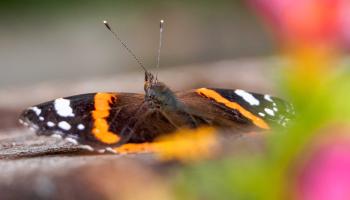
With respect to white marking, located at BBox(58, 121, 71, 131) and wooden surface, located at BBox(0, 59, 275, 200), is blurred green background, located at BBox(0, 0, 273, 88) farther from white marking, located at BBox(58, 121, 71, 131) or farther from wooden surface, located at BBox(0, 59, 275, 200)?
white marking, located at BBox(58, 121, 71, 131)

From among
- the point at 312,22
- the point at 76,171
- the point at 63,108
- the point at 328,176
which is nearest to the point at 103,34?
the point at 63,108

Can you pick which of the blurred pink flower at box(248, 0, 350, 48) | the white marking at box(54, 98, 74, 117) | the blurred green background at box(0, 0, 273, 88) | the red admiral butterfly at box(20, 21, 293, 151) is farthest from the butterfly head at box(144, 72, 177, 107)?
the blurred green background at box(0, 0, 273, 88)

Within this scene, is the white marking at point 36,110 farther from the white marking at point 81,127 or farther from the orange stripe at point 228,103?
the orange stripe at point 228,103

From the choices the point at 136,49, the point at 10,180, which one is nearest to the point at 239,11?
the point at 136,49

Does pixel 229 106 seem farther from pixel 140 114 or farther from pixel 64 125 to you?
pixel 64 125

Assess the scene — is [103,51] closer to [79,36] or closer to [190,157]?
[79,36]

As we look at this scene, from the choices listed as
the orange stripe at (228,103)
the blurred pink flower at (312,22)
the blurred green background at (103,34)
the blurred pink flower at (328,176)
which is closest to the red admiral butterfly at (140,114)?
the orange stripe at (228,103)

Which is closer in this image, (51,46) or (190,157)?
(190,157)
